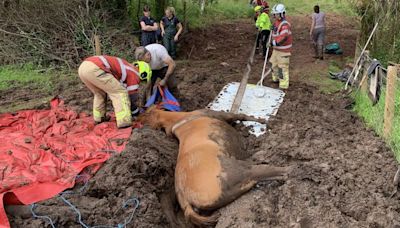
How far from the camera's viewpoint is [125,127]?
6527 millimetres

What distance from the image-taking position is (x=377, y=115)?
637 centimetres

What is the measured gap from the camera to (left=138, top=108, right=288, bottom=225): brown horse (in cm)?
439

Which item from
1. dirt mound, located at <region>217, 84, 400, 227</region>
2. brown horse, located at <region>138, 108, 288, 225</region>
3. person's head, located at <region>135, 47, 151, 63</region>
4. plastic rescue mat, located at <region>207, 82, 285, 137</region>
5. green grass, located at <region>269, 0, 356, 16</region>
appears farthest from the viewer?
green grass, located at <region>269, 0, 356, 16</region>

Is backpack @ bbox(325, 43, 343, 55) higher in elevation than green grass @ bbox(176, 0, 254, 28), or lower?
higher

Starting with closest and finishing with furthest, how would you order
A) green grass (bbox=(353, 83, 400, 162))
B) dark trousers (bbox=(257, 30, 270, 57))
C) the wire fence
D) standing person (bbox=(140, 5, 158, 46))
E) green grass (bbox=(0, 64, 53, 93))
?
green grass (bbox=(353, 83, 400, 162))
the wire fence
green grass (bbox=(0, 64, 53, 93))
standing person (bbox=(140, 5, 158, 46))
dark trousers (bbox=(257, 30, 270, 57))

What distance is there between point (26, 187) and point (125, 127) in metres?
2.09

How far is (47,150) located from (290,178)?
3256mm

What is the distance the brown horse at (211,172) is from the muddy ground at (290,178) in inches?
4.9

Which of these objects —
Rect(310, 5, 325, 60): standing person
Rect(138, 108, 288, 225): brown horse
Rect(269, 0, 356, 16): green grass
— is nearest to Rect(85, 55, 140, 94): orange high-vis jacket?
Rect(138, 108, 288, 225): brown horse

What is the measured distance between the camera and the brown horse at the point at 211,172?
439 cm

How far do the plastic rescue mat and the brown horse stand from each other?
117 cm

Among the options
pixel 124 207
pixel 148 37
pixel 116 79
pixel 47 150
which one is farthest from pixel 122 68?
pixel 148 37

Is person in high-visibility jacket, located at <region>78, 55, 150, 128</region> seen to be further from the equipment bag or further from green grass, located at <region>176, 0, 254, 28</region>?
green grass, located at <region>176, 0, 254, 28</region>

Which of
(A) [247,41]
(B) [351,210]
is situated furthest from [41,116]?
(A) [247,41]
